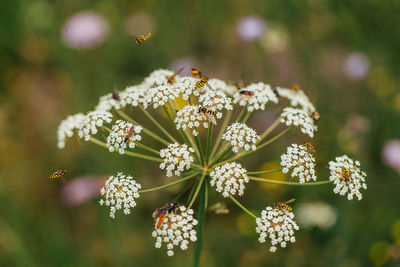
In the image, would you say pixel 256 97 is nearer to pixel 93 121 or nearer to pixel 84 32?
pixel 93 121

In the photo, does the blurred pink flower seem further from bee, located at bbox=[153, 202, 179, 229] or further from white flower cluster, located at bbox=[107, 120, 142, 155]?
bee, located at bbox=[153, 202, 179, 229]

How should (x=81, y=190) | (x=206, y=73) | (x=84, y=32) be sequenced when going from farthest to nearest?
(x=206, y=73) → (x=84, y=32) → (x=81, y=190)

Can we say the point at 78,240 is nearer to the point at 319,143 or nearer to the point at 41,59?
→ the point at 319,143

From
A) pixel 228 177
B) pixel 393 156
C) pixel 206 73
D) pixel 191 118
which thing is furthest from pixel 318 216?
pixel 206 73

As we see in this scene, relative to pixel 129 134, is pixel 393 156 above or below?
below

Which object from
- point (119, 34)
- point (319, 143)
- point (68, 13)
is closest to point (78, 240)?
point (319, 143)

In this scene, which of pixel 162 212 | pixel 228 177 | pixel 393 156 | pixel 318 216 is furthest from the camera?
pixel 393 156
